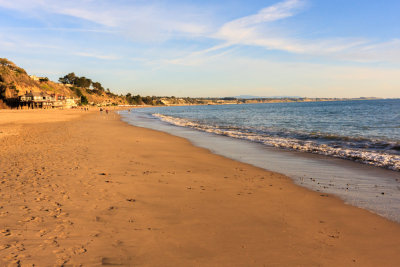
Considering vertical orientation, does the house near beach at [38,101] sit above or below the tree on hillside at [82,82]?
below

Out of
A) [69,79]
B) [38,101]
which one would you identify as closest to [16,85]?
[38,101]

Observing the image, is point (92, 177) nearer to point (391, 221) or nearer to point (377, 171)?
point (391, 221)

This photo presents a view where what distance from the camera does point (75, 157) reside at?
39.4 ft

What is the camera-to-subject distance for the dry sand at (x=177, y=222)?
414cm

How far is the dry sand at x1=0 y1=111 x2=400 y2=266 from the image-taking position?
4145 millimetres

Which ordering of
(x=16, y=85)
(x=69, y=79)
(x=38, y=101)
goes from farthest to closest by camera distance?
1. (x=69, y=79)
2. (x=16, y=85)
3. (x=38, y=101)

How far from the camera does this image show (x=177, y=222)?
18.0 feet

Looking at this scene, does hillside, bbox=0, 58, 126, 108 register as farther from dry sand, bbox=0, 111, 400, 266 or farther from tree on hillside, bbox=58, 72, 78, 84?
dry sand, bbox=0, 111, 400, 266

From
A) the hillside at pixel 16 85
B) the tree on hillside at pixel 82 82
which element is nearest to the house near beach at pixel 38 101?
the hillside at pixel 16 85

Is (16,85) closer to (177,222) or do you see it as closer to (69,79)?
(69,79)

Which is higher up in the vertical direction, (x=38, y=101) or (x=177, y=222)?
(x=38, y=101)

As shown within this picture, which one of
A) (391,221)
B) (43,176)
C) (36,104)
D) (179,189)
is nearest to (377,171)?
(391,221)

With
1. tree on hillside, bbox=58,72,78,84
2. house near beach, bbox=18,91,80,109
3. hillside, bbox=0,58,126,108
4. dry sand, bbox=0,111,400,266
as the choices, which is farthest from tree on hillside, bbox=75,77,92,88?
dry sand, bbox=0,111,400,266

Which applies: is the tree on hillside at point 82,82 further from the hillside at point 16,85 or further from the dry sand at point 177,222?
the dry sand at point 177,222
